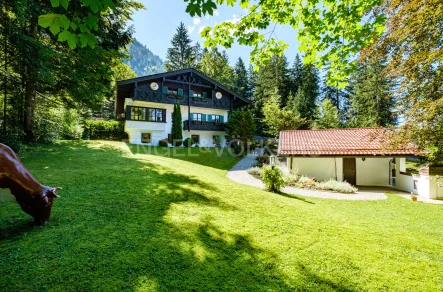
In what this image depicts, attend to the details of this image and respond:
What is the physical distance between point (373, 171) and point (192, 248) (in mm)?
16274

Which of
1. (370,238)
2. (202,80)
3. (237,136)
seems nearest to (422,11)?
(370,238)

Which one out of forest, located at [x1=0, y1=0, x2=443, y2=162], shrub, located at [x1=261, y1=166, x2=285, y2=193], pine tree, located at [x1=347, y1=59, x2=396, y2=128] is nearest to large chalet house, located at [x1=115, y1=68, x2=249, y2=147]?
forest, located at [x1=0, y1=0, x2=443, y2=162]

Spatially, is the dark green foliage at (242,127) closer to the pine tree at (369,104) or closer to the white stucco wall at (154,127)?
the white stucco wall at (154,127)

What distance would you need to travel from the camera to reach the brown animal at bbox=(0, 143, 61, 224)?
10.7ft

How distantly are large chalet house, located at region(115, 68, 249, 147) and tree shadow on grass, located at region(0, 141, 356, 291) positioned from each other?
61.2 ft

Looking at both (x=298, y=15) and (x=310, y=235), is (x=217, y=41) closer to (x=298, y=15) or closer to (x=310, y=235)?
(x=298, y=15)

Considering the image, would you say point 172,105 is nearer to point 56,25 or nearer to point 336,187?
point 336,187

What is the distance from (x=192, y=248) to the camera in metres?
3.65

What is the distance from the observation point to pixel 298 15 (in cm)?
392

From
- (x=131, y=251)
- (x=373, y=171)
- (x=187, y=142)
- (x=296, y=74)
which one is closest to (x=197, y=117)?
(x=187, y=142)

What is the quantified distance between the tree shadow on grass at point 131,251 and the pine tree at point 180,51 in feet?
145

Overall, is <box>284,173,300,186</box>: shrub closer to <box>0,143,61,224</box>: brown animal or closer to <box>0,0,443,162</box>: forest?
<box>0,0,443,162</box>: forest

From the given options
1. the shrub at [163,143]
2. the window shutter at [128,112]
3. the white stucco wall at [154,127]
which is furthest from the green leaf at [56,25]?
the window shutter at [128,112]

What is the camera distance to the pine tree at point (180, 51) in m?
45.0
